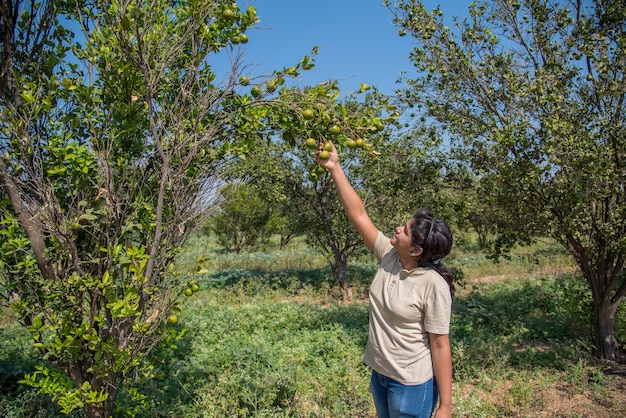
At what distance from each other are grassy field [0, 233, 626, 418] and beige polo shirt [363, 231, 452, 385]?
114 cm

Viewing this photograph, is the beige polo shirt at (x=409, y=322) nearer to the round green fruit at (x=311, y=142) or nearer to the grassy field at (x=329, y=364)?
the round green fruit at (x=311, y=142)

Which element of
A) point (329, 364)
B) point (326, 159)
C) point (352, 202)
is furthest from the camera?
point (329, 364)

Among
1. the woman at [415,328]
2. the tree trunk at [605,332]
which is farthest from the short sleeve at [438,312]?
the tree trunk at [605,332]

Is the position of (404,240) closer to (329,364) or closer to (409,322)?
(409,322)

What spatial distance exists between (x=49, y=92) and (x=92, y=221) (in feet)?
2.56

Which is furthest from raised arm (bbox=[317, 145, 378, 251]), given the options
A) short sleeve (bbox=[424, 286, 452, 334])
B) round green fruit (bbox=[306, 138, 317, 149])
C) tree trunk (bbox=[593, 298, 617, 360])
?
tree trunk (bbox=[593, 298, 617, 360])

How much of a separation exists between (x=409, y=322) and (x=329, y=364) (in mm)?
3713

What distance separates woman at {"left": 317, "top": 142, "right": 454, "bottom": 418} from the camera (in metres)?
2.28

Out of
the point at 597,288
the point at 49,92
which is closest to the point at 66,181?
the point at 49,92

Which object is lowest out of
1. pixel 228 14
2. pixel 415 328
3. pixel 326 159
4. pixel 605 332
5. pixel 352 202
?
pixel 605 332

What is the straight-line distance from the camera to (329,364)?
5770 mm

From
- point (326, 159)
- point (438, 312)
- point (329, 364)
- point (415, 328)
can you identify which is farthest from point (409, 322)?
point (329, 364)

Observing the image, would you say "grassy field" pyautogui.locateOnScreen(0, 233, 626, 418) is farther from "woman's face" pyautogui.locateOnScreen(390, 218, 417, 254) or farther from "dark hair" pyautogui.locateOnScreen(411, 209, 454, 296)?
"dark hair" pyautogui.locateOnScreen(411, 209, 454, 296)

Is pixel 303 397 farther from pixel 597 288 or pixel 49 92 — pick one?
pixel 597 288
